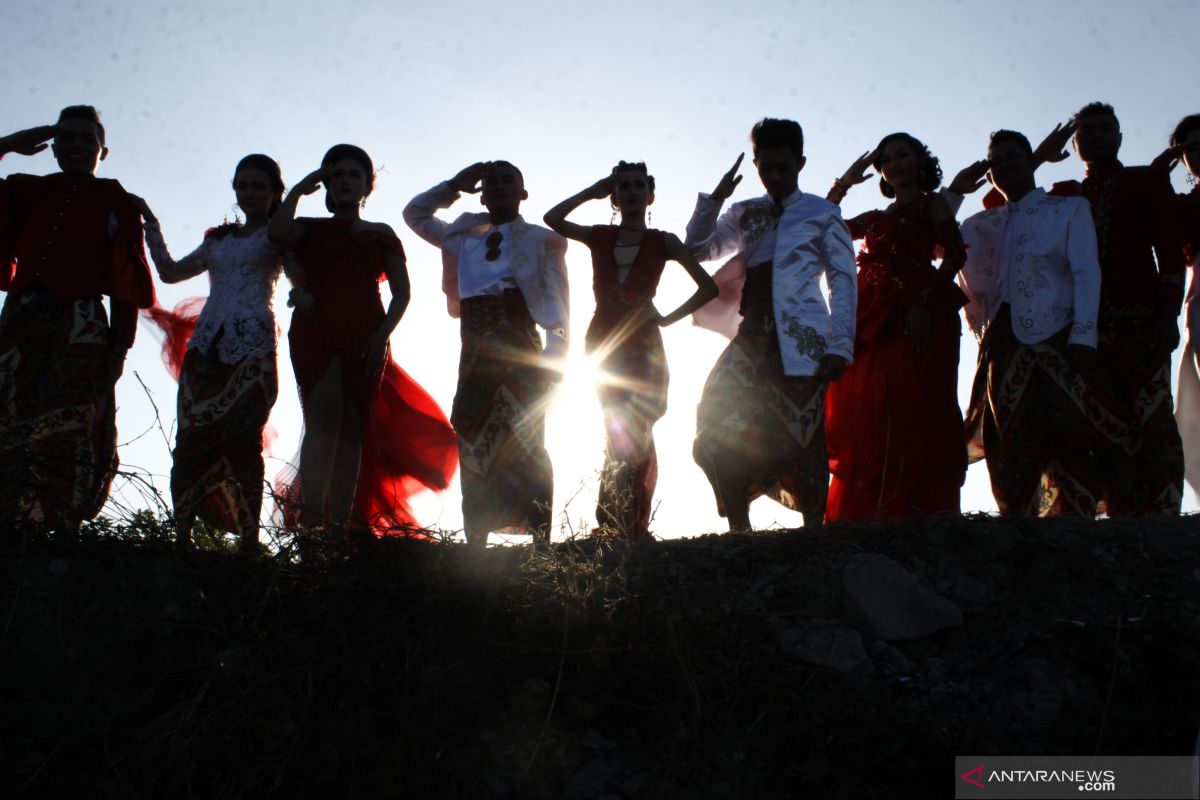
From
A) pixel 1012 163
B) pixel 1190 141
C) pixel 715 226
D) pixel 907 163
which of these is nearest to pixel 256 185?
pixel 715 226

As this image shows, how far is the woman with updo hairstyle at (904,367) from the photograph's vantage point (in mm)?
5555

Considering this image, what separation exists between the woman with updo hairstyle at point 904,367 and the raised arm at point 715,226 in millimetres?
675

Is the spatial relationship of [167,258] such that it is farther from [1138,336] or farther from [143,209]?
[1138,336]

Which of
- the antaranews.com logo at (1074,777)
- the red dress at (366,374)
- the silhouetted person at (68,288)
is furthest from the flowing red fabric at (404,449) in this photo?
the antaranews.com logo at (1074,777)

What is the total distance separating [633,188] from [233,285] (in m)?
1.93

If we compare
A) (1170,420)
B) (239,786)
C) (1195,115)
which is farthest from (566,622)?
(1195,115)

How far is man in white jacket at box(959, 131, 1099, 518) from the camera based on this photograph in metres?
5.52

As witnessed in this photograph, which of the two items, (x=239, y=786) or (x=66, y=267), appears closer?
(x=239, y=786)

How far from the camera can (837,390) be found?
5.96 metres

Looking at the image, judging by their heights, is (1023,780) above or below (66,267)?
below

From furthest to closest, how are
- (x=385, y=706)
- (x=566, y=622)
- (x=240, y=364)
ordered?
(x=240, y=364), (x=566, y=622), (x=385, y=706)

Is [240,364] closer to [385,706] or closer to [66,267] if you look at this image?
[66,267]

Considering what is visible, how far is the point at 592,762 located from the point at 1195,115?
4973 millimetres

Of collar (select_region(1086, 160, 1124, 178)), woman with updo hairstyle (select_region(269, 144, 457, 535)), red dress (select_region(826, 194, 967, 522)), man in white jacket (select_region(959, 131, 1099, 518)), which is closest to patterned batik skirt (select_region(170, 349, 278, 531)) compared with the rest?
woman with updo hairstyle (select_region(269, 144, 457, 535))
